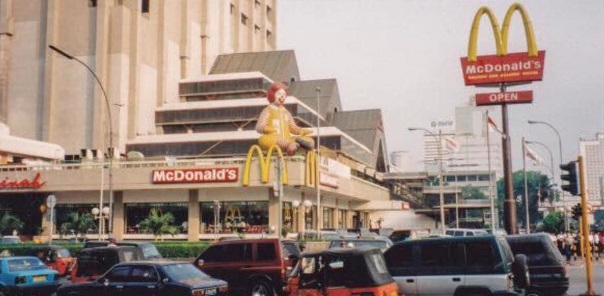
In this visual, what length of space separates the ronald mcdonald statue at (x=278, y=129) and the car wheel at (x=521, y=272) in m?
39.8

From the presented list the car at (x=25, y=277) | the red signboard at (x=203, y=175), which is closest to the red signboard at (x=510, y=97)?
the red signboard at (x=203, y=175)

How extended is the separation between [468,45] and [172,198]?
29073mm

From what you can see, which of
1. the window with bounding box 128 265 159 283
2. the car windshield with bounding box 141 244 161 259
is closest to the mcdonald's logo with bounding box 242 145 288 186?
the car windshield with bounding box 141 244 161 259

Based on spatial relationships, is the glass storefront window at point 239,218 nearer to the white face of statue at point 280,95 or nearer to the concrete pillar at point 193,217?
the concrete pillar at point 193,217

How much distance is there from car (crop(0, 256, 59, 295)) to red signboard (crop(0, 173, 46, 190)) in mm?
39108

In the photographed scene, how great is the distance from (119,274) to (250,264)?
443 cm

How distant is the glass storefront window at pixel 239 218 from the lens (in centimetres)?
5422

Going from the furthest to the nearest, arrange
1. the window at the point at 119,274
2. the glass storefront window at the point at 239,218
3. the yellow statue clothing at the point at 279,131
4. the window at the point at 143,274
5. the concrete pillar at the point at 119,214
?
the concrete pillar at the point at 119,214, the glass storefront window at the point at 239,218, the yellow statue clothing at the point at 279,131, the window at the point at 119,274, the window at the point at 143,274

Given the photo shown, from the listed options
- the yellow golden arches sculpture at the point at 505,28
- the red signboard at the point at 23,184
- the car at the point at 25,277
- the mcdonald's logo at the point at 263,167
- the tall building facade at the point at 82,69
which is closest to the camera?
the car at the point at 25,277

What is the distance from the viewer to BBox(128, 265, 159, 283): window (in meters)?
15.3

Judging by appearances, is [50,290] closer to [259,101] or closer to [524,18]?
[524,18]

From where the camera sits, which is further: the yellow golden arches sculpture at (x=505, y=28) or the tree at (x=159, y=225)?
the tree at (x=159, y=225)

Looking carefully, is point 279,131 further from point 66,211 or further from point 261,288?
point 261,288

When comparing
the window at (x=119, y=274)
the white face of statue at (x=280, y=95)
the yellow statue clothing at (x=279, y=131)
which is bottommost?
the window at (x=119, y=274)
